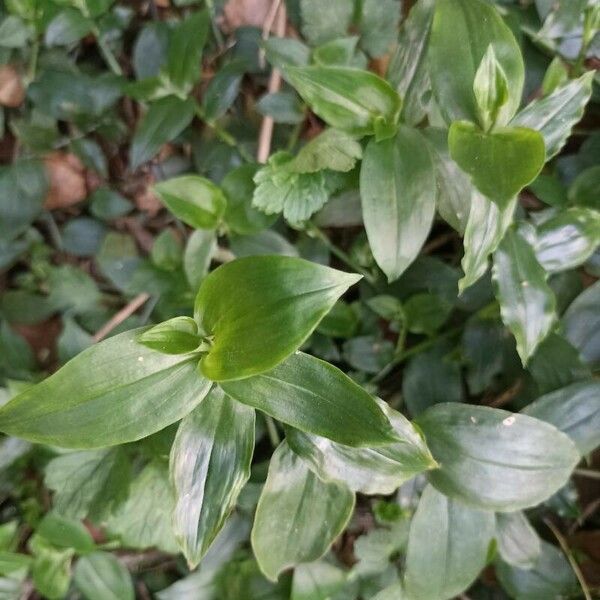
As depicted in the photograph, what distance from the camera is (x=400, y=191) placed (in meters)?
0.66

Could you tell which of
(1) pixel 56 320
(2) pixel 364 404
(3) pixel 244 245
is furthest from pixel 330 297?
(1) pixel 56 320

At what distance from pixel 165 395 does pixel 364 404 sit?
0.18 m

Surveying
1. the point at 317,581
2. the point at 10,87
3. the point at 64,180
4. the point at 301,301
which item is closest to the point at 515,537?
the point at 317,581

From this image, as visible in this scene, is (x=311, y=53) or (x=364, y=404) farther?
(x=311, y=53)

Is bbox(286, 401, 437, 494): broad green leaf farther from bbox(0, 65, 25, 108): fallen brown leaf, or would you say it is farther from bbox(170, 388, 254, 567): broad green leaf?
bbox(0, 65, 25, 108): fallen brown leaf

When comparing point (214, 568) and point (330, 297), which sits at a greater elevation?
point (330, 297)

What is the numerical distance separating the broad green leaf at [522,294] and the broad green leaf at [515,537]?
0.75ft

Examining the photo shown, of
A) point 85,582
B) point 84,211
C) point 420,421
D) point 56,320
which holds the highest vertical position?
point 420,421

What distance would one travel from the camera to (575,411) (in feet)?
2.43

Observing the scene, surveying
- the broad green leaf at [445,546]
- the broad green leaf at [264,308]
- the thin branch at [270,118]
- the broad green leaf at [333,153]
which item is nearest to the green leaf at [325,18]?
the thin branch at [270,118]

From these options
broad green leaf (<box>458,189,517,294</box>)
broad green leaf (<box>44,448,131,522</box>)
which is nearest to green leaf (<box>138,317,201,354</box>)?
broad green leaf (<box>458,189,517,294</box>)

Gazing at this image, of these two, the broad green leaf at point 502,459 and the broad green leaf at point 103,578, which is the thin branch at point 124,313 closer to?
the broad green leaf at point 103,578

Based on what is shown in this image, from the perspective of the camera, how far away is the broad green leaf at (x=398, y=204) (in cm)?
66

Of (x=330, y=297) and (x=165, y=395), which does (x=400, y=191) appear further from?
(x=165, y=395)
